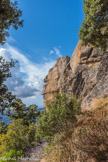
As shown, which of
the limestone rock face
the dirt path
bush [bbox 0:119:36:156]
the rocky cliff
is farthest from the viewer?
the limestone rock face

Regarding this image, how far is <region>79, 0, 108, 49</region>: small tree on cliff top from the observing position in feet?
25.3

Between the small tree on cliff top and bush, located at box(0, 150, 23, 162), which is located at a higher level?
the small tree on cliff top

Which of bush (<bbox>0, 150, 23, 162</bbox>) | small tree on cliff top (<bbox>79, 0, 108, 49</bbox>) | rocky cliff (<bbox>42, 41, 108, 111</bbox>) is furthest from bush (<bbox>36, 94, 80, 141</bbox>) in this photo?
rocky cliff (<bbox>42, 41, 108, 111</bbox>)

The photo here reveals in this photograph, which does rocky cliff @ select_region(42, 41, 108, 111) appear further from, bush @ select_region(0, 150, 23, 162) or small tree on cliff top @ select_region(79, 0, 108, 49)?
bush @ select_region(0, 150, 23, 162)

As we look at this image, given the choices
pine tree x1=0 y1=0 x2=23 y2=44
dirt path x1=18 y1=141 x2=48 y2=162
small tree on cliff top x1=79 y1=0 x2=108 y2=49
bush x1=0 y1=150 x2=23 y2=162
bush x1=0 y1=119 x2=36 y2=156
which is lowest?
dirt path x1=18 y1=141 x2=48 y2=162

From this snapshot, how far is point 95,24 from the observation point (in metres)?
8.13

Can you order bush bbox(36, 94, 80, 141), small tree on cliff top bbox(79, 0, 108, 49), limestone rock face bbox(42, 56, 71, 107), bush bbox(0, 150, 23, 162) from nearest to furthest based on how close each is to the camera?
bush bbox(0, 150, 23, 162)
small tree on cliff top bbox(79, 0, 108, 49)
bush bbox(36, 94, 80, 141)
limestone rock face bbox(42, 56, 71, 107)

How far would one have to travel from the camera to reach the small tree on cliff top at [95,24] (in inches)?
304

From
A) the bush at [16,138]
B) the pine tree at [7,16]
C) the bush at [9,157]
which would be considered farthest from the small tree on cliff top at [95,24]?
the bush at [16,138]


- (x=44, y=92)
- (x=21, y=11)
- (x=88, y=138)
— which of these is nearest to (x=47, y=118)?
(x=88, y=138)

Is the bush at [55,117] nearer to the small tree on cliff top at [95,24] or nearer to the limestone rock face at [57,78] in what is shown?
the small tree on cliff top at [95,24]

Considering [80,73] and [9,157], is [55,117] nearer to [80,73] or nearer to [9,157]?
[9,157]

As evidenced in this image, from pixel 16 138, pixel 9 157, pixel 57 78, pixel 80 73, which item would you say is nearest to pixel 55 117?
pixel 9 157

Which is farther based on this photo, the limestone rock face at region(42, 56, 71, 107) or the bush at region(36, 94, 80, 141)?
the limestone rock face at region(42, 56, 71, 107)
